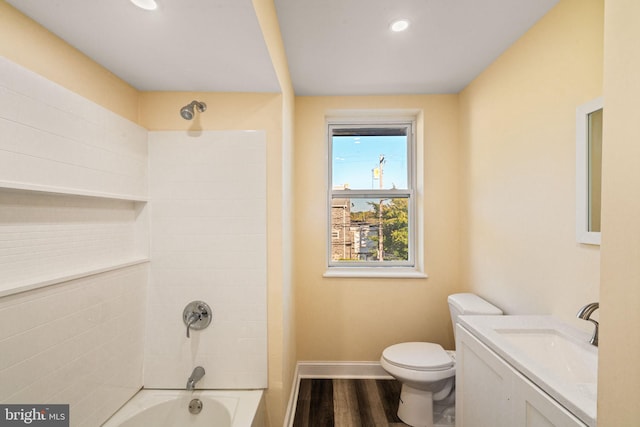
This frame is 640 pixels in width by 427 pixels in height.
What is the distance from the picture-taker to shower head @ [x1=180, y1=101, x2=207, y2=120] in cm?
153

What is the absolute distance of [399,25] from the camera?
1.58 meters

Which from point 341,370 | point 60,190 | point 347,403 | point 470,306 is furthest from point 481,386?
point 60,190

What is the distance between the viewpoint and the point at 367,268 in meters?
2.65

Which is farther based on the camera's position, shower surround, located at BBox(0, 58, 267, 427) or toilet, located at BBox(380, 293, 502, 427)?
toilet, located at BBox(380, 293, 502, 427)

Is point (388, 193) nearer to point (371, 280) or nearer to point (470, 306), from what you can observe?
point (371, 280)

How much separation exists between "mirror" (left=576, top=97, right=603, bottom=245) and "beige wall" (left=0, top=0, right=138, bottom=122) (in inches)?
89.5

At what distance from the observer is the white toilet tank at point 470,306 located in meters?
1.85

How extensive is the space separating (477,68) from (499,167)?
741 millimetres

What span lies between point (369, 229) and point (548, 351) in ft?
5.27

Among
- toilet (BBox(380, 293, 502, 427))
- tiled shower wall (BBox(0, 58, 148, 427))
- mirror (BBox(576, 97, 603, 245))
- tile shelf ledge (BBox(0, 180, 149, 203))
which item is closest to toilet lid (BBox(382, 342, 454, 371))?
toilet (BBox(380, 293, 502, 427))

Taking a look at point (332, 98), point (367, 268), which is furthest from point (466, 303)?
point (332, 98)

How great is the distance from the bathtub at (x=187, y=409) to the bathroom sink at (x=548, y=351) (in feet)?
3.94

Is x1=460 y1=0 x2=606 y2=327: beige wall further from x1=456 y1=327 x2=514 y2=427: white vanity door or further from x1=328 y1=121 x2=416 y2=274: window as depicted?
x1=328 y1=121 x2=416 y2=274: window

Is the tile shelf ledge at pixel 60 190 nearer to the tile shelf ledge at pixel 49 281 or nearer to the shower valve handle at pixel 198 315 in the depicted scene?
the tile shelf ledge at pixel 49 281
